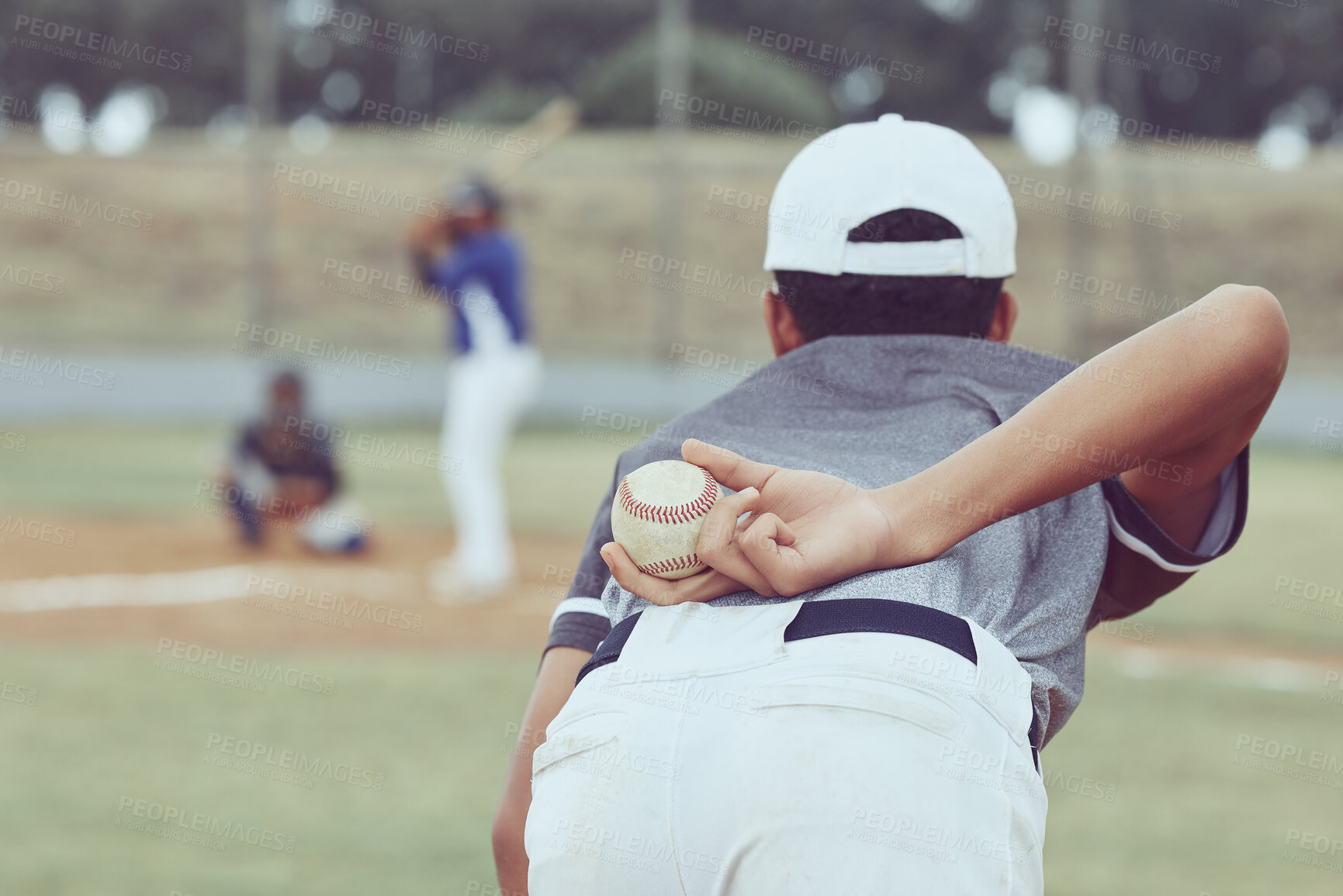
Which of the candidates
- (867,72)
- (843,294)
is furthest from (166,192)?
(843,294)

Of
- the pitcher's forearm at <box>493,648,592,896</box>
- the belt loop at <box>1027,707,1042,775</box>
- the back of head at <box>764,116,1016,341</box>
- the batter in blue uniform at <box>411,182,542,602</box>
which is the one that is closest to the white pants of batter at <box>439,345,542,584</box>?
the batter in blue uniform at <box>411,182,542,602</box>

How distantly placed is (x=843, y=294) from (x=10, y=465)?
1160 centimetres

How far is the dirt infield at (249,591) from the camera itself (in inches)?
249

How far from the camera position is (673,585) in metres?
1.41

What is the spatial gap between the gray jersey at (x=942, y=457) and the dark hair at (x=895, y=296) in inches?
2.2

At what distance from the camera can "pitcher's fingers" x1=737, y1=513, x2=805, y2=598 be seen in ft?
4.35

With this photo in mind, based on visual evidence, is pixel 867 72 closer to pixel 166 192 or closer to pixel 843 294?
pixel 166 192

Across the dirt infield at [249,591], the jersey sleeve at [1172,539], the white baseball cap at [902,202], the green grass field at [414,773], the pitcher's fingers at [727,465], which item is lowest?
the dirt infield at [249,591]

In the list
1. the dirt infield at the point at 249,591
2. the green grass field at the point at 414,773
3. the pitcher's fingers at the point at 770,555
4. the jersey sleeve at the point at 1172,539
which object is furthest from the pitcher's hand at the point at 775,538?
the dirt infield at the point at 249,591

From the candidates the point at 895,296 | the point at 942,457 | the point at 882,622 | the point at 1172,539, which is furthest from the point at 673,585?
the point at 1172,539

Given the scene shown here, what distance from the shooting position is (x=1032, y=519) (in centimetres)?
152

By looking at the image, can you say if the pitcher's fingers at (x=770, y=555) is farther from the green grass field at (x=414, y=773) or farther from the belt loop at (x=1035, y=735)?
the green grass field at (x=414, y=773)

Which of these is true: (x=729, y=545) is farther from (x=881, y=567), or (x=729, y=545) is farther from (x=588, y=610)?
(x=588, y=610)

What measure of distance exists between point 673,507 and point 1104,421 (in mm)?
468
